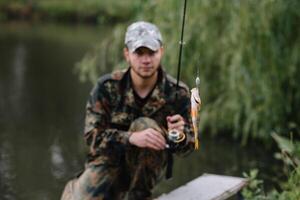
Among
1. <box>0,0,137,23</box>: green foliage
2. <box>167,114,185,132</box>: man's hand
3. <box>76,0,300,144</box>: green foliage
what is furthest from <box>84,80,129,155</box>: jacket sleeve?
<box>0,0,137,23</box>: green foliage

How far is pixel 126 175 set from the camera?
4383mm

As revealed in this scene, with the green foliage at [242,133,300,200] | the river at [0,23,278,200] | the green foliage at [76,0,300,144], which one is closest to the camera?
the green foliage at [242,133,300,200]

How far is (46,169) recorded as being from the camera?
6.93 metres

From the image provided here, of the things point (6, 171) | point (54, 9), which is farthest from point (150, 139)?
point (54, 9)

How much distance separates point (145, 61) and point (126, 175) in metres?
0.67

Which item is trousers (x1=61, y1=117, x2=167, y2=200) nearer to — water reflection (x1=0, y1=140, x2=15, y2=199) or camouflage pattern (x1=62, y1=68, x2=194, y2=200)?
camouflage pattern (x1=62, y1=68, x2=194, y2=200)

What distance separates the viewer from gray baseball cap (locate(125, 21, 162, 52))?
4168 millimetres

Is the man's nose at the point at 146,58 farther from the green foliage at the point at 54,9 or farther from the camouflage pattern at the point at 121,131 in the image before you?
the green foliage at the point at 54,9

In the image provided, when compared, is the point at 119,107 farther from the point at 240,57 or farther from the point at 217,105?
the point at 217,105

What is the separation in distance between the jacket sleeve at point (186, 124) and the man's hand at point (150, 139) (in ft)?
0.39

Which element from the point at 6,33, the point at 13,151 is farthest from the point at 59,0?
the point at 13,151

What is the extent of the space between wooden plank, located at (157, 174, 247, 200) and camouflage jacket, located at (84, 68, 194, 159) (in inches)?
17.6

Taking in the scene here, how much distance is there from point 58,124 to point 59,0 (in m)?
16.2

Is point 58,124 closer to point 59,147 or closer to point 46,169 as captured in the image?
point 59,147
